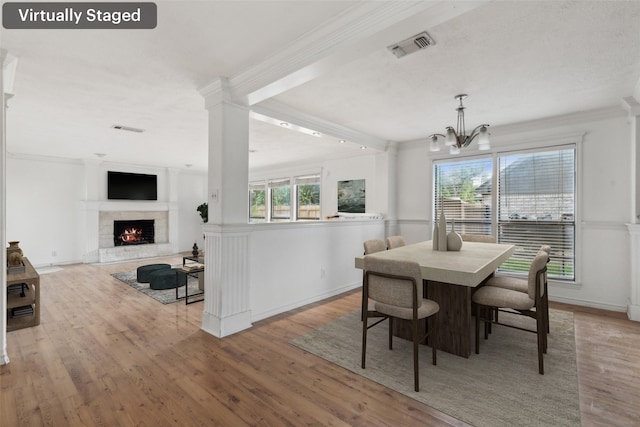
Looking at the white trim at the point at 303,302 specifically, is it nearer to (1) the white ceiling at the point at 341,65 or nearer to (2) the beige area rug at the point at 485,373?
(2) the beige area rug at the point at 485,373

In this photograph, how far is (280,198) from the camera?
8.63 metres

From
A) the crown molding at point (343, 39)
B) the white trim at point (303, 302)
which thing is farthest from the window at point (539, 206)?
the crown molding at point (343, 39)

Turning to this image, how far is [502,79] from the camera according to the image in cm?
291

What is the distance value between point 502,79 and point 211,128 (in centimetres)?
296

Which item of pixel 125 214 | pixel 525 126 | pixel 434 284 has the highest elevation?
pixel 525 126

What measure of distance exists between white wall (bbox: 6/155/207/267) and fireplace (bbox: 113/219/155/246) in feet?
2.36

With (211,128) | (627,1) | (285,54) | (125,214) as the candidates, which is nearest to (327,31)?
(285,54)

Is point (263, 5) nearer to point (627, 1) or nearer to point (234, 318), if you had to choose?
point (627, 1)

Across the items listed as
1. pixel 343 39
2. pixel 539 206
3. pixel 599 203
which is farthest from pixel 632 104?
pixel 343 39

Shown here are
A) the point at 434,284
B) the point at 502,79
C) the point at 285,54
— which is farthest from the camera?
the point at 502,79

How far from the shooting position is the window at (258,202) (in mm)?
9141

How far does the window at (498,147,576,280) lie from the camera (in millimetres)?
4156

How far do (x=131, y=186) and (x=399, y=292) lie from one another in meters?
8.01

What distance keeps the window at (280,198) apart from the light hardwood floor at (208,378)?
16.6 feet
